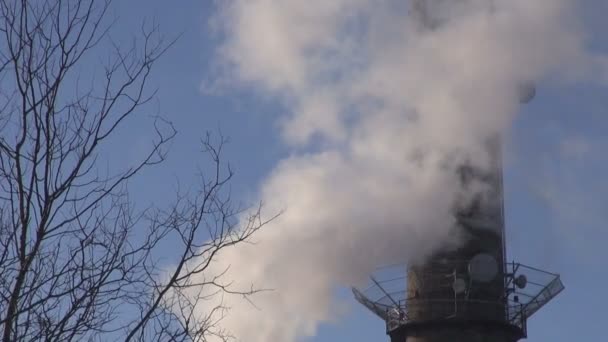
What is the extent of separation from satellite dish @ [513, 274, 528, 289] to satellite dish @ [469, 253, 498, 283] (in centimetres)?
51

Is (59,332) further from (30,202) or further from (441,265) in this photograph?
(441,265)

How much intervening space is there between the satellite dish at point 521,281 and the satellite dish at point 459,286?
115 centimetres

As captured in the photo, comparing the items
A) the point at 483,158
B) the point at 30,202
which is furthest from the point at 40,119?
the point at 483,158

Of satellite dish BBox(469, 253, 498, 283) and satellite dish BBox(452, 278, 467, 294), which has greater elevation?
satellite dish BBox(469, 253, 498, 283)

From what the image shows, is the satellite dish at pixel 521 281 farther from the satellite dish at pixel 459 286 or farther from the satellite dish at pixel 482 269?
the satellite dish at pixel 459 286

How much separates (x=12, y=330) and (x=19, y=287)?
39 centimetres

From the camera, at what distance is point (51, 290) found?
8.52 m

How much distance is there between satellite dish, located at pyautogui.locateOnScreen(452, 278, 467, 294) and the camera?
2212 centimetres

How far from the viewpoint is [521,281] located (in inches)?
875

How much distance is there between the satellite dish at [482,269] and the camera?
22.1 metres

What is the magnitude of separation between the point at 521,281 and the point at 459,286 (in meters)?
1.37

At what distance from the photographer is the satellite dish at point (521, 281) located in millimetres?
22203

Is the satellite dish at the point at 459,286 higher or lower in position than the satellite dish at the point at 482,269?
lower

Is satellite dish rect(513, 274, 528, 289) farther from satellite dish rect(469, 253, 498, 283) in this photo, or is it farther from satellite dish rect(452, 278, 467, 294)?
satellite dish rect(452, 278, 467, 294)
